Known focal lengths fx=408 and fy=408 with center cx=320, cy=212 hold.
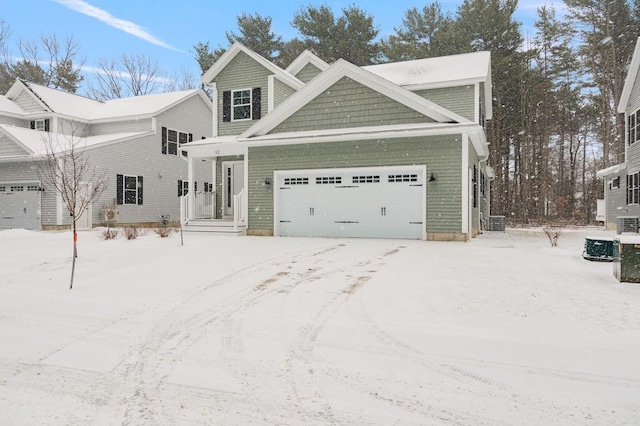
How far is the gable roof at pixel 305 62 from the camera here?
1822 cm

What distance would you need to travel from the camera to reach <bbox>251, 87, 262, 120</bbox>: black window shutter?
16645mm

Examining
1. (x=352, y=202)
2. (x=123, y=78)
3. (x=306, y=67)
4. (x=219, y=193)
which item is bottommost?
(x=352, y=202)

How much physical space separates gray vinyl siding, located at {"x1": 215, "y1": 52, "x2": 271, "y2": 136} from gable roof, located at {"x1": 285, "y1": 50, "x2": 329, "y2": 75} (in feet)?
7.03

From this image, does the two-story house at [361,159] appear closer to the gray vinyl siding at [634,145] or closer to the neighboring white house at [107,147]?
the neighboring white house at [107,147]

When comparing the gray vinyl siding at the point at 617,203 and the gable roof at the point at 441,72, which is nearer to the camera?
the gable roof at the point at 441,72

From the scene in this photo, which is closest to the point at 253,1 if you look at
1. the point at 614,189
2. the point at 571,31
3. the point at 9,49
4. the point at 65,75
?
the point at 65,75

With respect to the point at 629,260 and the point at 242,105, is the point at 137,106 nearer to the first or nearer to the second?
the point at 242,105

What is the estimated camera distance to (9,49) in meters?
31.5

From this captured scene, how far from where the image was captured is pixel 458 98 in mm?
15562

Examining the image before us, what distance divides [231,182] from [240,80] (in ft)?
14.0

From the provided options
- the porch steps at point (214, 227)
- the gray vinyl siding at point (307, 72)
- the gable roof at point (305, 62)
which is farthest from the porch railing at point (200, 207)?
the gable roof at point (305, 62)

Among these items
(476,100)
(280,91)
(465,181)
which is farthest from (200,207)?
(476,100)

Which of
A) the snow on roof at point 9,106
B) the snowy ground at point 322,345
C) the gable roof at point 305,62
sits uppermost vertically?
the gable roof at point 305,62

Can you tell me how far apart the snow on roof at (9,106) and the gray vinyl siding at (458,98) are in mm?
20404
